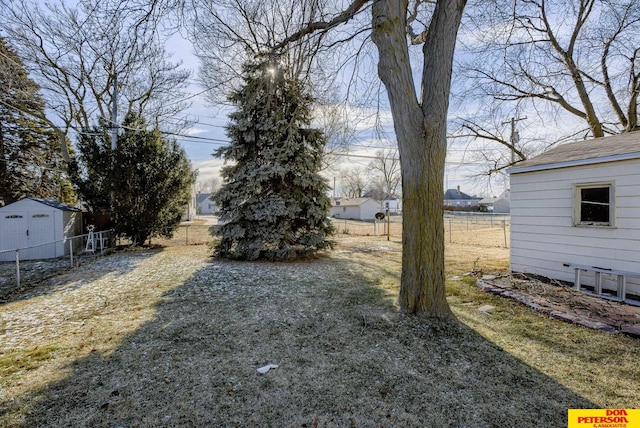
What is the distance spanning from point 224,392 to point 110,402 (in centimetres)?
84

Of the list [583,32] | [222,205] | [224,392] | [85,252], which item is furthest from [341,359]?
[583,32]

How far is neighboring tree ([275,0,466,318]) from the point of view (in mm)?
3680

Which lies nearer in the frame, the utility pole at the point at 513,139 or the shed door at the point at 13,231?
the shed door at the point at 13,231

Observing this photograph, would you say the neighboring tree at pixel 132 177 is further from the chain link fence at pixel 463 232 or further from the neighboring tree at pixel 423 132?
the neighboring tree at pixel 423 132

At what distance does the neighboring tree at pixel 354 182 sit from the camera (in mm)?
49844

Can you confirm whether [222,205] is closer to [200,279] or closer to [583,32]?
[200,279]

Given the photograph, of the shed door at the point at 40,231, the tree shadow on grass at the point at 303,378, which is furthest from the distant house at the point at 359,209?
the tree shadow on grass at the point at 303,378

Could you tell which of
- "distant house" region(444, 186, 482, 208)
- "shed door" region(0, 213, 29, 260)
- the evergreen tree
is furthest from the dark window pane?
"distant house" region(444, 186, 482, 208)

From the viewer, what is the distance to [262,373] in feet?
8.95

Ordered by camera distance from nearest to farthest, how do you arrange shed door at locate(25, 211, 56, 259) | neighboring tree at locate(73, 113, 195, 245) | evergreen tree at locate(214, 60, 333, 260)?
1. evergreen tree at locate(214, 60, 333, 260)
2. shed door at locate(25, 211, 56, 259)
3. neighboring tree at locate(73, 113, 195, 245)

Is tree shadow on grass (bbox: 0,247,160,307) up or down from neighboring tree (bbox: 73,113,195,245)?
down

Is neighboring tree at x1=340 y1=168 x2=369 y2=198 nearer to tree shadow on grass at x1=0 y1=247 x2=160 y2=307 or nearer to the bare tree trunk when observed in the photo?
tree shadow on grass at x1=0 y1=247 x2=160 y2=307

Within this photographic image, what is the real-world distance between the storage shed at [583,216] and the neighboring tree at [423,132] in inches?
131

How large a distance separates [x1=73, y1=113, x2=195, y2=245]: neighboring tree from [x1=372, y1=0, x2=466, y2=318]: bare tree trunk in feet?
32.2
